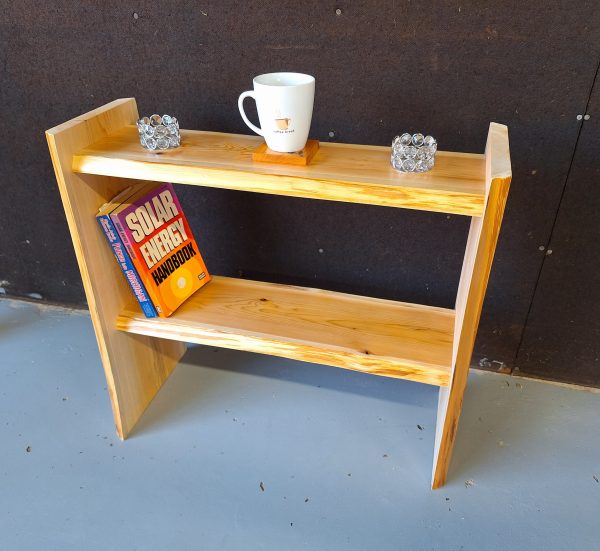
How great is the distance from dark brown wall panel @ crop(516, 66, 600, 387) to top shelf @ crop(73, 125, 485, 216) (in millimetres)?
267

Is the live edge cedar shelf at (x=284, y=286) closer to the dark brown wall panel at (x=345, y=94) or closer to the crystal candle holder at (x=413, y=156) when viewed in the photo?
the crystal candle holder at (x=413, y=156)

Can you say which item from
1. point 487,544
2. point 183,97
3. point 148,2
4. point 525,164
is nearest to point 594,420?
point 487,544

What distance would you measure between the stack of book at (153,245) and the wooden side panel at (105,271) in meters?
0.03

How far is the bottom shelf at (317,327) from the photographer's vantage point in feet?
3.18

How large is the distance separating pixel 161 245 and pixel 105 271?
4.9 inches

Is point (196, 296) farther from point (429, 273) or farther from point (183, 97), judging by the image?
point (429, 273)

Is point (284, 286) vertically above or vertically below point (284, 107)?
below

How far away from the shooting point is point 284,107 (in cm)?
81

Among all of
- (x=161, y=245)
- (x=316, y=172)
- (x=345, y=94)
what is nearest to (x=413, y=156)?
(x=316, y=172)

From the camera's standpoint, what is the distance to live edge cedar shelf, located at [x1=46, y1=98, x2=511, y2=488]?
80cm

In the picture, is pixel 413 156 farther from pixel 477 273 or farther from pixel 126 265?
pixel 126 265

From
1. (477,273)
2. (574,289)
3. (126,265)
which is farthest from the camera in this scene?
(574,289)

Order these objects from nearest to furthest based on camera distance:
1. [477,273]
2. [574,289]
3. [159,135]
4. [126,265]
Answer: [477,273]
[159,135]
[126,265]
[574,289]

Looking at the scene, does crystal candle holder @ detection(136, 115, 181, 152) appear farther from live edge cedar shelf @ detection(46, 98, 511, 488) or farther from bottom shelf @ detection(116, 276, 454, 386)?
bottom shelf @ detection(116, 276, 454, 386)
